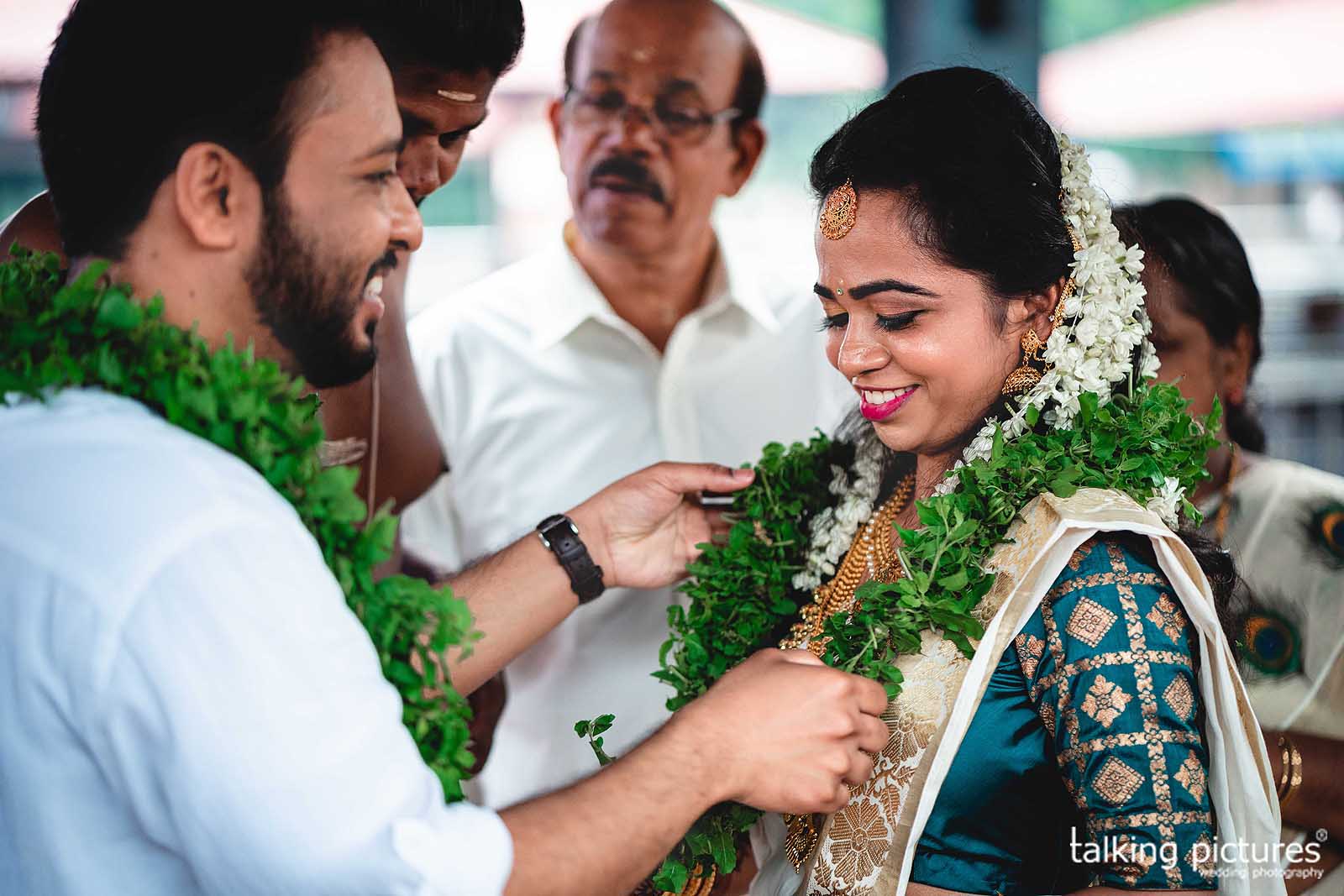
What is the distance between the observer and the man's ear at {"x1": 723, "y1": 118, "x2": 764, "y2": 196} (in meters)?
3.65

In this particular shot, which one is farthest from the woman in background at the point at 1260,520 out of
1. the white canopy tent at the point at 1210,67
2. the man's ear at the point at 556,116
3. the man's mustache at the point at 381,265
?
the white canopy tent at the point at 1210,67

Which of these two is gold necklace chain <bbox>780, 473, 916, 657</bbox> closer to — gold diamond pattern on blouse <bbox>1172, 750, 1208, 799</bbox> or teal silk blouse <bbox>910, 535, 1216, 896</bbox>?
teal silk blouse <bbox>910, 535, 1216, 896</bbox>

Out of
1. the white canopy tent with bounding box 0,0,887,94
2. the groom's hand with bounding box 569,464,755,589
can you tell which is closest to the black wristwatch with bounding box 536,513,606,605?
the groom's hand with bounding box 569,464,755,589

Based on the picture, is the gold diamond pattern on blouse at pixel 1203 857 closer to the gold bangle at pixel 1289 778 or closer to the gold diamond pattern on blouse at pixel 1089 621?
the gold diamond pattern on blouse at pixel 1089 621

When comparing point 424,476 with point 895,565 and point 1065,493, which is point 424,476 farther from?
point 1065,493

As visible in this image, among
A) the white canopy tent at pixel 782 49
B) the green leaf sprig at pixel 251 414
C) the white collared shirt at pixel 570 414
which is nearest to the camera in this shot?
the green leaf sprig at pixel 251 414

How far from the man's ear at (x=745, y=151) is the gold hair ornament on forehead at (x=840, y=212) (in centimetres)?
136

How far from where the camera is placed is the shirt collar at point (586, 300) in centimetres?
356

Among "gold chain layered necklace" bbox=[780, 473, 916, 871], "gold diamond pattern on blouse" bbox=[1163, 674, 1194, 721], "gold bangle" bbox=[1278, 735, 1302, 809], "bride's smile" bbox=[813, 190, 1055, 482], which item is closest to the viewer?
"gold diamond pattern on blouse" bbox=[1163, 674, 1194, 721]

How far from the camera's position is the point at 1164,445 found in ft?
7.09

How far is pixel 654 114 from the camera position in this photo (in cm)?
346

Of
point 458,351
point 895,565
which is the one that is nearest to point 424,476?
point 458,351

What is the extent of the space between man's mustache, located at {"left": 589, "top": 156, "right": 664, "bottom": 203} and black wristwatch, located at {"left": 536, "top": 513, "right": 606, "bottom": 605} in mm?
1247

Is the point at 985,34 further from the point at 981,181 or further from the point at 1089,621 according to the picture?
the point at 1089,621
